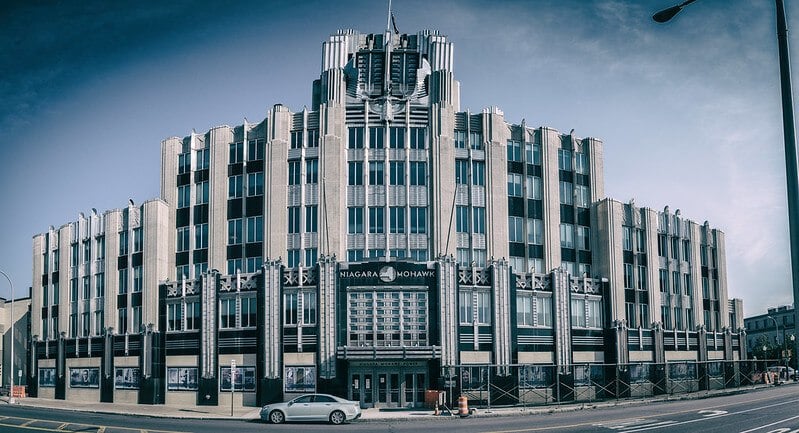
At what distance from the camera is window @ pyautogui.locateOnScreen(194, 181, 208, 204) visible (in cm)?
6019

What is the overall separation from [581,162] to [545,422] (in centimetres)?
3181

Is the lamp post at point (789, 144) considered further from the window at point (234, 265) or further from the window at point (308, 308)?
the window at point (234, 265)

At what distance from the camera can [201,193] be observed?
60.4m

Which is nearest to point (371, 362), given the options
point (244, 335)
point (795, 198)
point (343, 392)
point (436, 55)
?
point (343, 392)

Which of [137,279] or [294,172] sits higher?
[294,172]

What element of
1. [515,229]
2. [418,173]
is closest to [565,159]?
[515,229]

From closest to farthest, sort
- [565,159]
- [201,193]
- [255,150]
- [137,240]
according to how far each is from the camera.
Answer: [255,150]
[201,193]
[137,240]
[565,159]

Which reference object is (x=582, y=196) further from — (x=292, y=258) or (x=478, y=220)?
(x=292, y=258)

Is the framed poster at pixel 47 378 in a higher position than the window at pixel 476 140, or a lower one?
lower

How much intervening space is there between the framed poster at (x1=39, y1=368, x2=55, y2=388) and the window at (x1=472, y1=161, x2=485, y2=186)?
4265 centimetres

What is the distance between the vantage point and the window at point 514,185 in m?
59.8

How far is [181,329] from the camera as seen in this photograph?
57094mm

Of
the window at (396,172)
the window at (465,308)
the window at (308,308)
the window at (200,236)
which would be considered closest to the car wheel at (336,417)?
the window at (308,308)

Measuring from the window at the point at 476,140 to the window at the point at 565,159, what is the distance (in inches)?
312
